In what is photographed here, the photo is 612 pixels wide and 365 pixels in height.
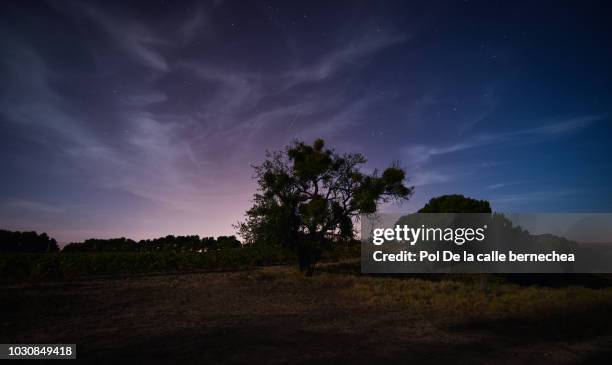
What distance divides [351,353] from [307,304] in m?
7.43

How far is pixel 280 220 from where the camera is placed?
25.7m

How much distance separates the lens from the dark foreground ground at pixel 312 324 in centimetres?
885

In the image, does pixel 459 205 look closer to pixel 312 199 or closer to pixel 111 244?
pixel 312 199

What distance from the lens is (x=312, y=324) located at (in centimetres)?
1203

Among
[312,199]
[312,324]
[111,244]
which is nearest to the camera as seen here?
[312,324]

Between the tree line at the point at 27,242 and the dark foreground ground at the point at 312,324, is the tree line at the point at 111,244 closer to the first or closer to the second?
the tree line at the point at 27,242

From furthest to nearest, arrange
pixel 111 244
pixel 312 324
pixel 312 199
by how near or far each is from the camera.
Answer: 1. pixel 111 244
2. pixel 312 199
3. pixel 312 324

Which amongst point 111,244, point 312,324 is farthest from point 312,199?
point 111,244

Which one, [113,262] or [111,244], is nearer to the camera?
[113,262]

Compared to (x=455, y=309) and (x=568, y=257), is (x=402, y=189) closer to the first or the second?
(x=455, y=309)

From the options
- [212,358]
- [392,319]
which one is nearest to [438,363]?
[392,319]

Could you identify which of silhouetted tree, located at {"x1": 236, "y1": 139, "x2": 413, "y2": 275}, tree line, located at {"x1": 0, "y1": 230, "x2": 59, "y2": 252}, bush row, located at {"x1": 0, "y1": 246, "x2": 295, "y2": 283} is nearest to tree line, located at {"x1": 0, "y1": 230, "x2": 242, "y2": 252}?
tree line, located at {"x1": 0, "y1": 230, "x2": 59, "y2": 252}

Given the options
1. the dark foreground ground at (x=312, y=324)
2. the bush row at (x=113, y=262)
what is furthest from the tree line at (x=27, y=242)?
the dark foreground ground at (x=312, y=324)

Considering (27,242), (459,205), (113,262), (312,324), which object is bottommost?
(312,324)
